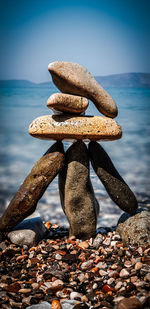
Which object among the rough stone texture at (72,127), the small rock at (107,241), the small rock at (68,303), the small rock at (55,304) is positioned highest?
the rough stone texture at (72,127)

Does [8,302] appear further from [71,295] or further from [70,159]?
[70,159]

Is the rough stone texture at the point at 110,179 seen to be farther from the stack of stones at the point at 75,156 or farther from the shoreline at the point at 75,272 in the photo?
the shoreline at the point at 75,272

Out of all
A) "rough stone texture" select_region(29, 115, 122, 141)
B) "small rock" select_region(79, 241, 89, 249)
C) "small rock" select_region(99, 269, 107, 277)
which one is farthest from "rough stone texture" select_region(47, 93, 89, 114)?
"small rock" select_region(99, 269, 107, 277)

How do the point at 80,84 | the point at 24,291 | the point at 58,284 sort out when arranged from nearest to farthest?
the point at 24,291, the point at 58,284, the point at 80,84

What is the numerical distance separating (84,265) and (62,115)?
6.80 ft

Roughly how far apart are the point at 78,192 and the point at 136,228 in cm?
100

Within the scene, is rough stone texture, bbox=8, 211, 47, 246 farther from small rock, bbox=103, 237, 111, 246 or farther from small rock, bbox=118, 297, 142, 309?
small rock, bbox=118, 297, 142, 309

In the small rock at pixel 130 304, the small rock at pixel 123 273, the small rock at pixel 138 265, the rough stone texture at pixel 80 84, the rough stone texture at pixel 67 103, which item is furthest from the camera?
the rough stone texture at pixel 80 84

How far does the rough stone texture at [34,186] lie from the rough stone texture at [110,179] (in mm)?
522

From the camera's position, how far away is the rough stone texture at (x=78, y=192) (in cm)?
428

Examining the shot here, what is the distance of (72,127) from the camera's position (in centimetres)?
404

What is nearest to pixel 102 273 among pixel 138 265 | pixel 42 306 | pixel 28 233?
pixel 138 265

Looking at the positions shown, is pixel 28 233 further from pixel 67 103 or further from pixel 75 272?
pixel 67 103

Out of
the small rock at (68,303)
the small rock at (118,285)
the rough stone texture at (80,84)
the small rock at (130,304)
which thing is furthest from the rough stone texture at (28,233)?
the rough stone texture at (80,84)
